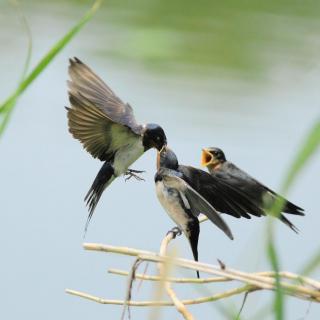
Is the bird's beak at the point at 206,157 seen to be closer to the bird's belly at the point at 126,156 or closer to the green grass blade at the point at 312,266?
the bird's belly at the point at 126,156

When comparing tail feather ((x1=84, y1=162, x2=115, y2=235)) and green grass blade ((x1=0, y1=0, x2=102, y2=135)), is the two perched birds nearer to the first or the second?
tail feather ((x1=84, y1=162, x2=115, y2=235))

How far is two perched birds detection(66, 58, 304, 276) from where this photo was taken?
1.75 meters

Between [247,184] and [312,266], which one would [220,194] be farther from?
[312,266]

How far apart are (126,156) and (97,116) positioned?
0.09m

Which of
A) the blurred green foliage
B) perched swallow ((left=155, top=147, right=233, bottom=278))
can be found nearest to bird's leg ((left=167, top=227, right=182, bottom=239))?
perched swallow ((left=155, top=147, right=233, bottom=278))

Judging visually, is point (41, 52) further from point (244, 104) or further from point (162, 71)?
point (244, 104)

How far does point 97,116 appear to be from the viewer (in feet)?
7.81

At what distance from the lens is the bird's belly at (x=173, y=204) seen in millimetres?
1881

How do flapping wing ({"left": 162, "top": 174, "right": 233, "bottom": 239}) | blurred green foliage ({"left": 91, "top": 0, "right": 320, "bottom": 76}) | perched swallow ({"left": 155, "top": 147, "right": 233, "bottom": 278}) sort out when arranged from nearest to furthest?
flapping wing ({"left": 162, "top": 174, "right": 233, "bottom": 239}) → perched swallow ({"left": 155, "top": 147, "right": 233, "bottom": 278}) → blurred green foliage ({"left": 91, "top": 0, "right": 320, "bottom": 76})

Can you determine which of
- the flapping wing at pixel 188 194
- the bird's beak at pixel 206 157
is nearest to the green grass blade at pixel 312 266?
the flapping wing at pixel 188 194

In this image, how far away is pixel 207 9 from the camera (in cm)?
625

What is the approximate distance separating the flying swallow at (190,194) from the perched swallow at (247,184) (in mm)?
29

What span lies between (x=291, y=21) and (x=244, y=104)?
148 cm

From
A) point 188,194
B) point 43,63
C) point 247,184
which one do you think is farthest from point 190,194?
point 43,63
